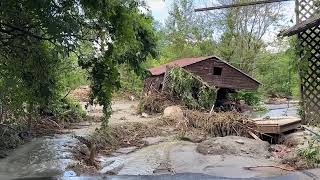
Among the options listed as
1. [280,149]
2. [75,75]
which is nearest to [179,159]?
[280,149]

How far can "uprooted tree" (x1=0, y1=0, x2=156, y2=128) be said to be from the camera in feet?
23.5

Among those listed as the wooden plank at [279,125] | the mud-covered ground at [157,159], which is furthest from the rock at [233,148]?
the wooden plank at [279,125]

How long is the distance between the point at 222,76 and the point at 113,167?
744 inches

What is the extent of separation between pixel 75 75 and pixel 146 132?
4429 millimetres

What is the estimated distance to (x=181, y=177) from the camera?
1055 centimetres

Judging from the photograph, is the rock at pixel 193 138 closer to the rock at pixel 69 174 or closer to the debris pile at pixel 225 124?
the debris pile at pixel 225 124

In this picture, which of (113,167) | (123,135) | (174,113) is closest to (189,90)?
(174,113)

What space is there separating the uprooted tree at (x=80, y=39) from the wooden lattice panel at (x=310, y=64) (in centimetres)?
679

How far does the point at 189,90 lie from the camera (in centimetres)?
2494

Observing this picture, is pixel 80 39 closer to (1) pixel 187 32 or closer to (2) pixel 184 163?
(2) pixel 184 163

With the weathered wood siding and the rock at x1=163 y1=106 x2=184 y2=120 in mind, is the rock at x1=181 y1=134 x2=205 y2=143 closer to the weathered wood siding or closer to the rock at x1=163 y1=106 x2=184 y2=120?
the rock at x1=163 y1=106 x2=184 y2=120

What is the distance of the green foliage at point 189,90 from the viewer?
24516mm

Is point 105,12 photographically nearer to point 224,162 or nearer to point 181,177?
point 181,177

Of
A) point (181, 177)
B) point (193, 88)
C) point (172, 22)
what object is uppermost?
point (172, 22)
